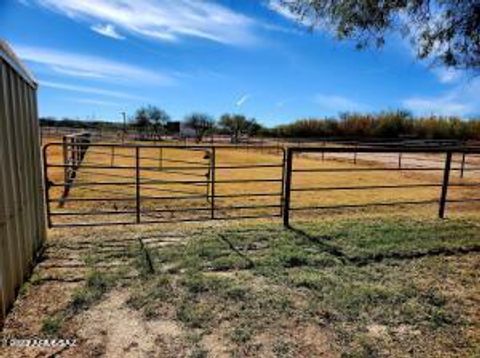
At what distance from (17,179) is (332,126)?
55.4m

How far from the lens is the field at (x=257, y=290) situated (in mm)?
3197

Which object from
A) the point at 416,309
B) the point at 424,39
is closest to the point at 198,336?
the point at 416,309

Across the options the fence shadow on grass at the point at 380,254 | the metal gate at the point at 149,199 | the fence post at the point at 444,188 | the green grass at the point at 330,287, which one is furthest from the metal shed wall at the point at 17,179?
the fence post at the point at 444,188

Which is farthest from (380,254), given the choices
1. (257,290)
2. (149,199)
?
(149,199)

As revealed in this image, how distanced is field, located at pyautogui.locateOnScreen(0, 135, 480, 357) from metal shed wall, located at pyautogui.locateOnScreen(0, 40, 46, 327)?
0.73 feet

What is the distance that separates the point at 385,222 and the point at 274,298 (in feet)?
11.8

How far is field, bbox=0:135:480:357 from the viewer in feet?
10.5

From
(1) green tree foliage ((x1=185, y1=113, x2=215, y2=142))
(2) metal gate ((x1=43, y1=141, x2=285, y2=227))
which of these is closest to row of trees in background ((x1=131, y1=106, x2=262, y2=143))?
(1) green tree foliage ((x1=185, y1=113, x2=215, y2=142))

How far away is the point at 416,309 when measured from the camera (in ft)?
12.3

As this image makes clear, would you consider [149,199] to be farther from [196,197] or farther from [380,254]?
[380,254]

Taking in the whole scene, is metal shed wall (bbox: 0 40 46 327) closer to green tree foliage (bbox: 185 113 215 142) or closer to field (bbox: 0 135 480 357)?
field (bbox: 0 135 480 357)

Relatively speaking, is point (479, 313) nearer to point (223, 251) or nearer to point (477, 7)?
point (223, 251)

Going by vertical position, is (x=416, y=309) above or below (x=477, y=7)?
below

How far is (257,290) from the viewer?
13.5ft
